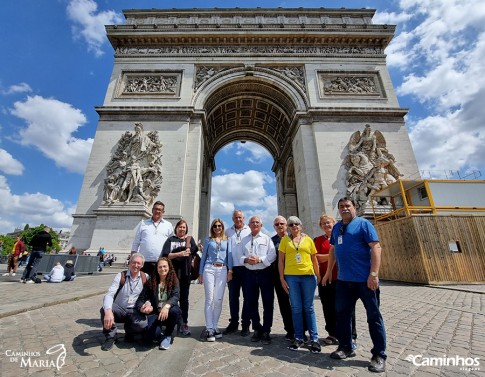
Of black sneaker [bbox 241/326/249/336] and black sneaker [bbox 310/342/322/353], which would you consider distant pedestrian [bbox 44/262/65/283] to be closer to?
black sneaker [bbox 241/326/249/336]

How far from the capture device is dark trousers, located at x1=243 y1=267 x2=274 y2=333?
3.15 metres

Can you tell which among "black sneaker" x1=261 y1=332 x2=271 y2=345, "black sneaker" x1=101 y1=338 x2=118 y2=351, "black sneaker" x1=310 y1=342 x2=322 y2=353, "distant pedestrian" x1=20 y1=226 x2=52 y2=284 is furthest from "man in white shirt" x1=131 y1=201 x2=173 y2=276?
"distant pedestrian" x1=20 y1=226 x2=52 y2=284

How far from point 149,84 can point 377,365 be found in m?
18.0

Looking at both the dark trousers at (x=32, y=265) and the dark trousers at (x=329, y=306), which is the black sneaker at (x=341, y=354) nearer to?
the dark trousers at (x=329, y=306)

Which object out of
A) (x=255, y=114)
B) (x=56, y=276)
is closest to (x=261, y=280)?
(x=56, y=276)

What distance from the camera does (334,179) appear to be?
13.3 metres

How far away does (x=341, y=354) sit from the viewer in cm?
243

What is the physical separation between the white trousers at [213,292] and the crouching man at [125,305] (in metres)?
0.79

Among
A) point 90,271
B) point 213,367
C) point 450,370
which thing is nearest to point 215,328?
point 213,367

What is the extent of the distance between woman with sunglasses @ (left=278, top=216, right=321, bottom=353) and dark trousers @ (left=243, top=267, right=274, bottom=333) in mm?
290

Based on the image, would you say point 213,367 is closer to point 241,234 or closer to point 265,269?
point 265,269

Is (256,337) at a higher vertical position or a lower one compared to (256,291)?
lower

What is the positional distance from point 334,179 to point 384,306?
9.41 metres

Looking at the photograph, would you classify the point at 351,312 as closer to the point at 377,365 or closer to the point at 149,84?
the point at 377,365
